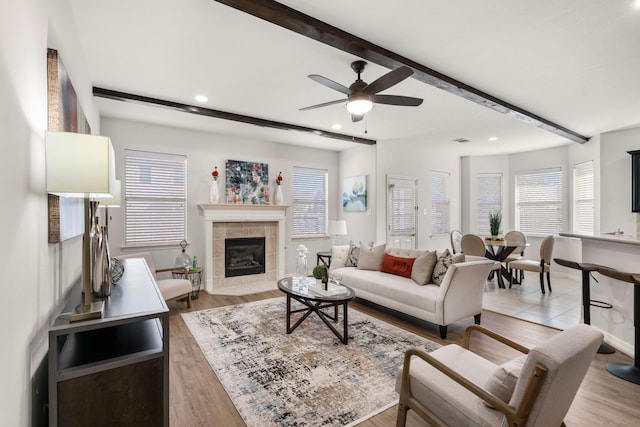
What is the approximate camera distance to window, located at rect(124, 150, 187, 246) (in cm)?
472

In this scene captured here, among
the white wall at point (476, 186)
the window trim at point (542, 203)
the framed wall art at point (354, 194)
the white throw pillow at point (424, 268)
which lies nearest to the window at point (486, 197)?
the white wall at point (476, 186)

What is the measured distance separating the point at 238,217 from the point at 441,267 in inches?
137

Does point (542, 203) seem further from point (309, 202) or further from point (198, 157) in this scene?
point (198, 157)

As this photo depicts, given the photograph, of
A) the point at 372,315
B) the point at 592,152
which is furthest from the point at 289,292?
the point at 592,152

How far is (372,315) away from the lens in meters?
3.94

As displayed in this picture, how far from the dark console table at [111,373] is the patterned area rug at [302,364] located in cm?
83

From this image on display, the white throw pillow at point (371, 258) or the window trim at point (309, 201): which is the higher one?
the window trim at point (309, 201)

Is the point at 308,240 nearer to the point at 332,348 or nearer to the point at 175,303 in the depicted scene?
the point at 175,303

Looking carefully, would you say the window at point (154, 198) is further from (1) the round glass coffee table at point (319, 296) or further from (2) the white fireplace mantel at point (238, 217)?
(1) the round glass coffee table at point (319, 296)

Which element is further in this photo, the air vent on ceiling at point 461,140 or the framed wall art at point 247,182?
the air vent on ceiling at point 461,140

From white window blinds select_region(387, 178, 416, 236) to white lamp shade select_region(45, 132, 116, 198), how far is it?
536 centimetres

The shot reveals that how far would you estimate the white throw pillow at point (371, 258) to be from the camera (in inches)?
176

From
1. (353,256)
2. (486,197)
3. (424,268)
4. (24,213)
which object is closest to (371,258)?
(353,256)

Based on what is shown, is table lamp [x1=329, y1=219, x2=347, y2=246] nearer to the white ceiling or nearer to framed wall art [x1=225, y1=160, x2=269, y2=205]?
framed wall art [x1=225, y1=160, x2=269, y2=205]
